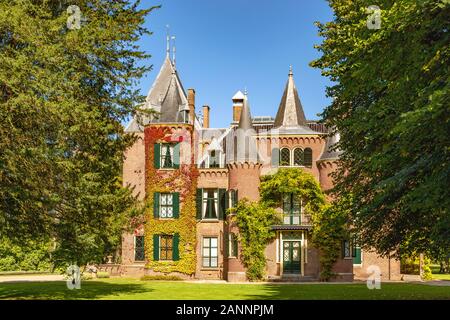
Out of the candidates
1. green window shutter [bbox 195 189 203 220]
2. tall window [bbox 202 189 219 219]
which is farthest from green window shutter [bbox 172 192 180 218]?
tall window [bbox 202 189 219 219]

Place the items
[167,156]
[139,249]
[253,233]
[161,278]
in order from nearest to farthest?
[253,233]
[161,278]
[167,156]
[139,249]

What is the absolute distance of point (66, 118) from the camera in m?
16.6

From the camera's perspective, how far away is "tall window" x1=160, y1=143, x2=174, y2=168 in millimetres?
35438

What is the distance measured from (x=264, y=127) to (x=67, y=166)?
25649mm

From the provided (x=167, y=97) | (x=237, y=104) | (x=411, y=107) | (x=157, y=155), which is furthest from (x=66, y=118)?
(x=237, y=104)

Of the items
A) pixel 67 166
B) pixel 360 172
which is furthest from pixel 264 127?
pixel 67 166

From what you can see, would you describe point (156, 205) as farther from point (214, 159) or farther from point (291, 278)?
point (291, 278)

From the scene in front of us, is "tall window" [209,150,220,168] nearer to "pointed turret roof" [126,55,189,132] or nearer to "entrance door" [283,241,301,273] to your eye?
"pointed turret roof" [126,55,189,132]

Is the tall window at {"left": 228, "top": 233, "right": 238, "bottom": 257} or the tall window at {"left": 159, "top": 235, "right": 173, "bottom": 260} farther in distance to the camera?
the tall window at {"left": 159, "top": 235, "right": 173, "bottom": 260}

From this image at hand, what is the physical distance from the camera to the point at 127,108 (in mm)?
21156

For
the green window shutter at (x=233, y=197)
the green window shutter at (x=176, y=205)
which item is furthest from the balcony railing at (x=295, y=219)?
the green window shutter at (x=176, y=205)

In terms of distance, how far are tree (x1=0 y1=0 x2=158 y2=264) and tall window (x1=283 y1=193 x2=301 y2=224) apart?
617 inches

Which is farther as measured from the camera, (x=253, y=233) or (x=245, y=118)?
(x=245, y=118)

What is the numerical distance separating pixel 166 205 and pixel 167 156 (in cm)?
290
